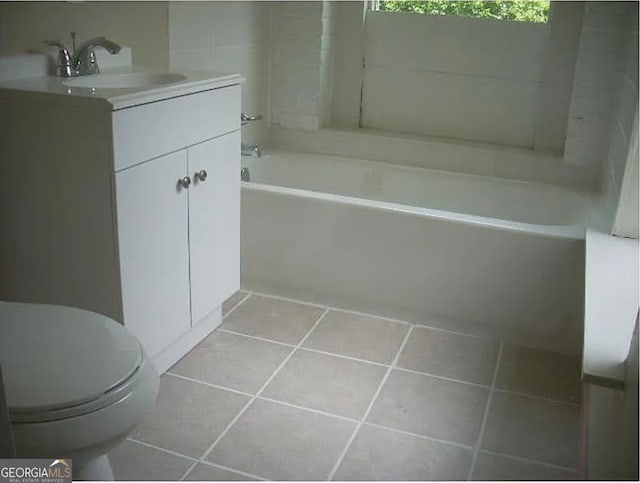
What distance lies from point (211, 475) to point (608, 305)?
1175 mm

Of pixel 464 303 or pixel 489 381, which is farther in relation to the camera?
pixel 464 303

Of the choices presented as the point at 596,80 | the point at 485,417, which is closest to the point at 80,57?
the point at 485,417

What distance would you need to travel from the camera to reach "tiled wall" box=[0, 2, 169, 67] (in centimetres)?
199

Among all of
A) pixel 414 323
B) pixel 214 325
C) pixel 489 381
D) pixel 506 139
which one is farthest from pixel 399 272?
pixel 506 139

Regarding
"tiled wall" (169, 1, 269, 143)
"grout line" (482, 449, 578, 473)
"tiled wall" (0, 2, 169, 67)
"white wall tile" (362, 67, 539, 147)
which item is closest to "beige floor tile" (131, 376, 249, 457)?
"grout line" (482, 449, 578, 473)

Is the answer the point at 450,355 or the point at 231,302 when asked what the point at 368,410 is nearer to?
the point at 450,355

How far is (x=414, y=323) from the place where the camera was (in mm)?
2705

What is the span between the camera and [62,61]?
2.10m

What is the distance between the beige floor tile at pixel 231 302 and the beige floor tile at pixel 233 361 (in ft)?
Result: 0.63

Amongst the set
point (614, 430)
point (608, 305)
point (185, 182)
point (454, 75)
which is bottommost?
point (614, 430)

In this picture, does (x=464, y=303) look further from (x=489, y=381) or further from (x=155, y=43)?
(x=155, y=43)

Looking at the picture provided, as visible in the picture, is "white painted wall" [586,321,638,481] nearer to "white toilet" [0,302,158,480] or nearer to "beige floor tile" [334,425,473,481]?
"beige floor tile" [334,425,473,481]

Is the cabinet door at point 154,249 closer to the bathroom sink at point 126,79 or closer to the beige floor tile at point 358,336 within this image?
the bathroom sink at point 126,79

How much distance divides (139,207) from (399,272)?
3.57 feet
